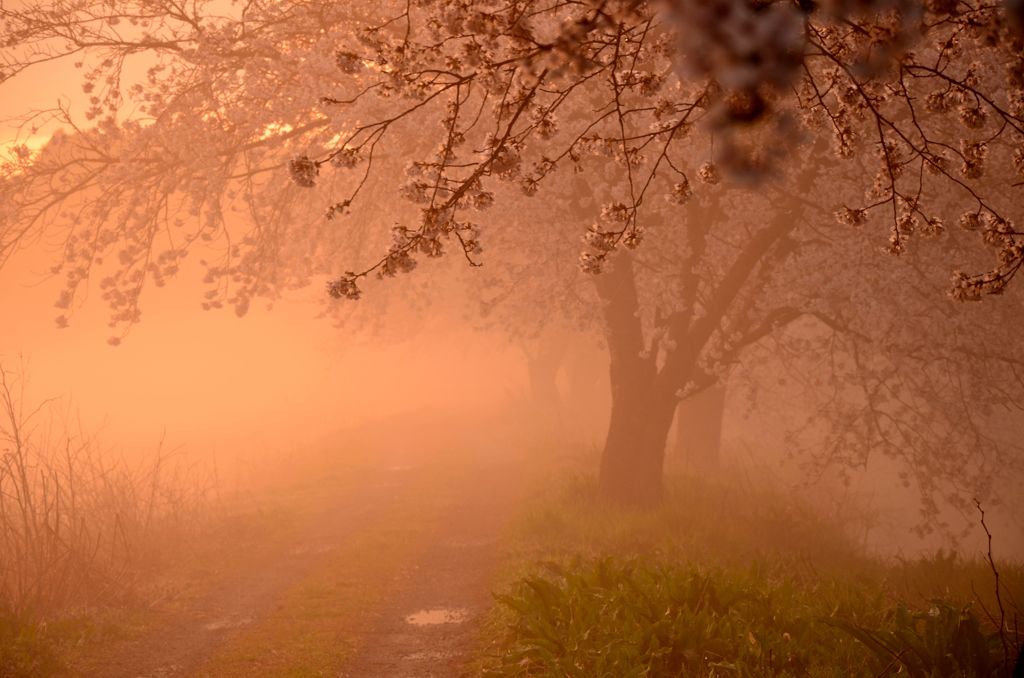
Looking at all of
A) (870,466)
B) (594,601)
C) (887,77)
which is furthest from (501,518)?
(870,466)

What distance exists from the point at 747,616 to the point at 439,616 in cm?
452

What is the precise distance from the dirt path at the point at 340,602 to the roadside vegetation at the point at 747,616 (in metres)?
0.97

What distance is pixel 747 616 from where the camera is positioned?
24.3 feet

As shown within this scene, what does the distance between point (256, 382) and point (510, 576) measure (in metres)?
54.9

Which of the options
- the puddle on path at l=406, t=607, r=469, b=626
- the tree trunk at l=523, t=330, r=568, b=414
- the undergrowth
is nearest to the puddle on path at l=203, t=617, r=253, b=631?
the undergrowth

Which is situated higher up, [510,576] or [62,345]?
[62,345]

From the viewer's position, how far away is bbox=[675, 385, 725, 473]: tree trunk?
71.6ft

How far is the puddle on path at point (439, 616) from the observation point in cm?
1006

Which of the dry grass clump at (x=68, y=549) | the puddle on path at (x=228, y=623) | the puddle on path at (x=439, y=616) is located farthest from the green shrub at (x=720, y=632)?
the dry grass clump at (x=68, y=549)

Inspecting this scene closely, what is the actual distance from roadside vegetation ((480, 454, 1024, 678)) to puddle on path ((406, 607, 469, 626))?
73cm

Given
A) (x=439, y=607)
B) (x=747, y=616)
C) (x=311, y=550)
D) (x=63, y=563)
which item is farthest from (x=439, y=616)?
(x=63, y=563)

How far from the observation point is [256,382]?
61938mm

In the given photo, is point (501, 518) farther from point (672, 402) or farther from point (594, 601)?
point (594, 601)

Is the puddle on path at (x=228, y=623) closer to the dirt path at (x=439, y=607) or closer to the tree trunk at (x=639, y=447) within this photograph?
the dirt path at (x=439, y=607)
